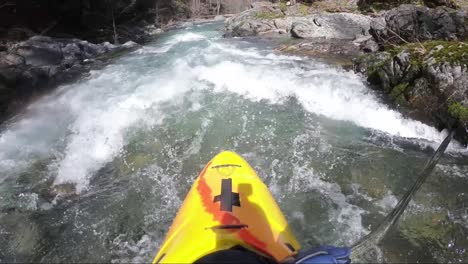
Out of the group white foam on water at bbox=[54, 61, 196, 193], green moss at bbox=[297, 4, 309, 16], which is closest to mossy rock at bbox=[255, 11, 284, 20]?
green moss at bbox=[297, 4, 309, 16]

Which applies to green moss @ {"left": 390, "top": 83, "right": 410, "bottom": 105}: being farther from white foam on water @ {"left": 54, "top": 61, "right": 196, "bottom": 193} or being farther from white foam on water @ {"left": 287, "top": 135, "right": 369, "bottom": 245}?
white foam on water @ {"left": 54, "top": 61, "right": 196, "bottom": 193}

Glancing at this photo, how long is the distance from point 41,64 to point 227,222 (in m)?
10.9

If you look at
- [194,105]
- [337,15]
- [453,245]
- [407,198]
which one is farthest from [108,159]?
[337,15]

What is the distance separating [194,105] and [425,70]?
13.1 ft

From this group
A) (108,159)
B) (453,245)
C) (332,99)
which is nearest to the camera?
(453,245)

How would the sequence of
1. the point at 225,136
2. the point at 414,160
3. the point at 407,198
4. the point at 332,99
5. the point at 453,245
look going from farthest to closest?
1. the point at 332,99
2. the point at 225,136
3. the point at 414,160
4. the point at 453,245
5. the point at 407,198

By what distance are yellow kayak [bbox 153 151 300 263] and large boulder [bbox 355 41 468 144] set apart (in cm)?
344

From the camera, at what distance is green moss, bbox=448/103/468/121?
15.5 ft

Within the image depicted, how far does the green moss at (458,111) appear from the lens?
4.72 metres

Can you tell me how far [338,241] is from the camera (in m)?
3.29

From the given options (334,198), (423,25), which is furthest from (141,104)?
(423,25)

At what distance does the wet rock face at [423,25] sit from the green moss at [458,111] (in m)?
3.47

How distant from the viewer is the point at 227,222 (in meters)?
2.43

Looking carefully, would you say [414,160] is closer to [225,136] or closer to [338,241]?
[338,241]
